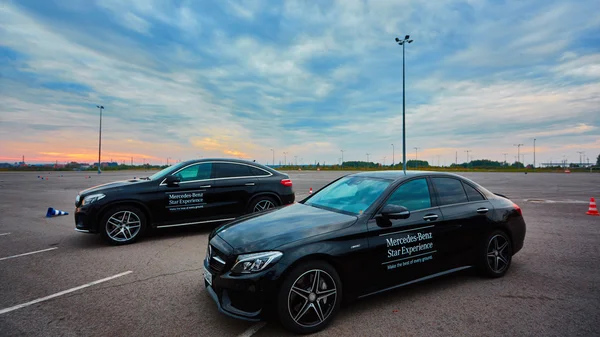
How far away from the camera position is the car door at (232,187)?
23.8 ft

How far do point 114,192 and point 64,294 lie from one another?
269 cm

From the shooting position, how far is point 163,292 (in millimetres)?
3906

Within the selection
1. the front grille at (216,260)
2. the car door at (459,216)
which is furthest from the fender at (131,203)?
the car door at (459,216)

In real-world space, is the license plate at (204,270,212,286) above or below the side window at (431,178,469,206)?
below

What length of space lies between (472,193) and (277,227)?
2.92 meters

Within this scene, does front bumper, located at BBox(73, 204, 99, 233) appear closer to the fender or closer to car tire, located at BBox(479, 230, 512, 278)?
the fender

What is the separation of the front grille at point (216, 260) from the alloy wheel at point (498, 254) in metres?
3.49

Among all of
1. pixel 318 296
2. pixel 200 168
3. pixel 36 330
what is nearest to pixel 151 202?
pixel 200 168

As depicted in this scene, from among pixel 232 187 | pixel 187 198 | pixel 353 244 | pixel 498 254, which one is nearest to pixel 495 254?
pixel 498 254

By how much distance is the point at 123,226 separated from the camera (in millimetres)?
6293

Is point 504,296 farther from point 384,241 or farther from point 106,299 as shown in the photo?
point 106,299

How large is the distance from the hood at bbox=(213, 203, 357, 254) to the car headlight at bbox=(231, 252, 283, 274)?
58 millimetres

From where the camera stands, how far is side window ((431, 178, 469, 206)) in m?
4.21

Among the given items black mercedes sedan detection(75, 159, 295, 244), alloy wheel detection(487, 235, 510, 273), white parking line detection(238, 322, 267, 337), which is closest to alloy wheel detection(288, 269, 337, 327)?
white parking line detection(238, 322, 267, 337)
